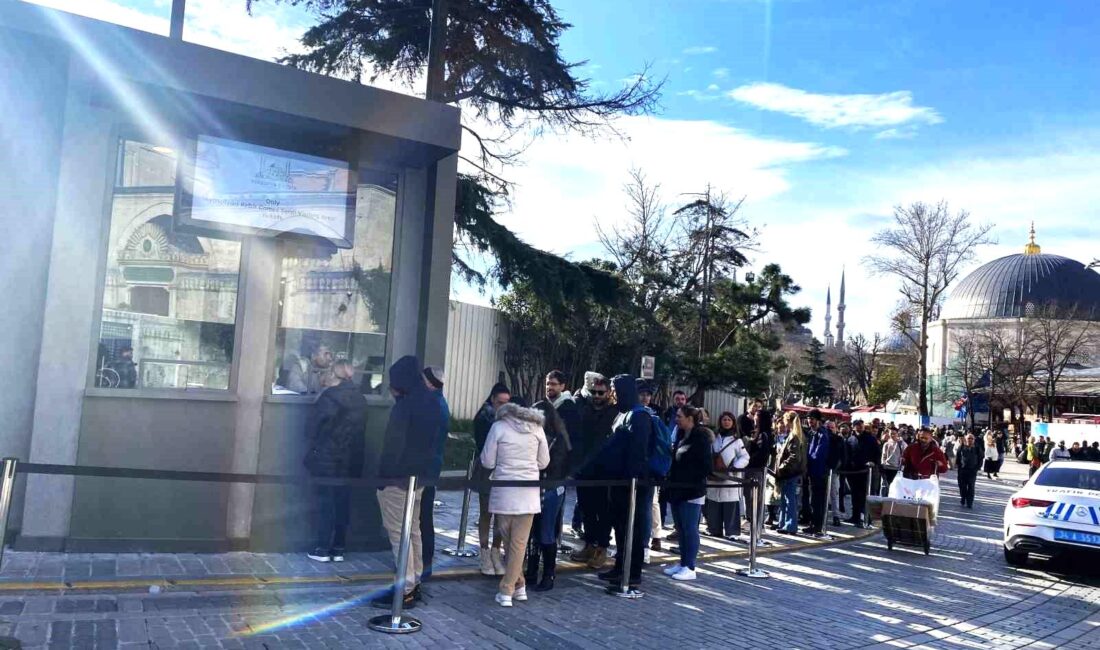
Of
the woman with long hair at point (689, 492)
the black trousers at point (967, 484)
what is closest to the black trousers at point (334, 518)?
the woman with long hair at point (689, 492)

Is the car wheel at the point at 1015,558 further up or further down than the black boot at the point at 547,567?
further down

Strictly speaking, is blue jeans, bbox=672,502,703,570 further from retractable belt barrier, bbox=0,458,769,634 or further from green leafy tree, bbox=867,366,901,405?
green leafy tree, bbox=867,366,901,405

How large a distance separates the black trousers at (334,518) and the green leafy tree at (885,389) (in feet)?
218

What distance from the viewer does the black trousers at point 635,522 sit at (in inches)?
318

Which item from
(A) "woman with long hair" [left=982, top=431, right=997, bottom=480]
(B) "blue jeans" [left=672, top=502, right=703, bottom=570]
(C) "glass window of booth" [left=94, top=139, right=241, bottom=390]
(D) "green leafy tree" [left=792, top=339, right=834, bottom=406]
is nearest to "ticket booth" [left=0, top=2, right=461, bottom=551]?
(C) "glass window of booth" [left=94, top=139, right=241, bottom=390]

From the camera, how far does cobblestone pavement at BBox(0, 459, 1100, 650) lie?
571 centimetres

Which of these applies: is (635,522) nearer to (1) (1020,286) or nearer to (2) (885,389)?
(2) (885,389)

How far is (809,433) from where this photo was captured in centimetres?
1574

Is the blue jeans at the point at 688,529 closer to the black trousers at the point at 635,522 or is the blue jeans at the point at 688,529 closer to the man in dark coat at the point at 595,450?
the black trousers at the point at 635,522

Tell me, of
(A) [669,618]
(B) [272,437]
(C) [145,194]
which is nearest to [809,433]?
(A) [669,618]

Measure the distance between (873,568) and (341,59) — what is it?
42.4 feet

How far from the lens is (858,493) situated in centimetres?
1472

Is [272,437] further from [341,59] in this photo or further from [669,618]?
[341,59]

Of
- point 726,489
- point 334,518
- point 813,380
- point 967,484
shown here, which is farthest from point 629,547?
point 813,380
